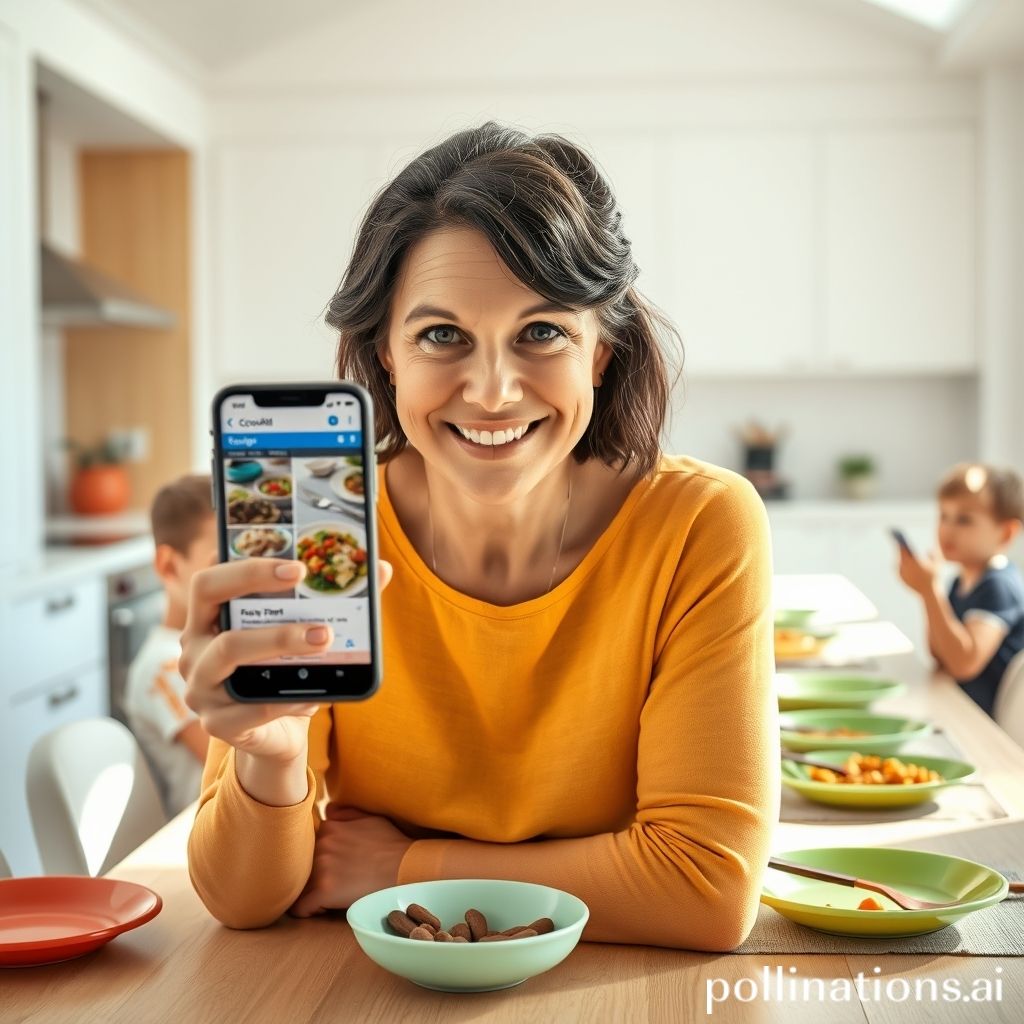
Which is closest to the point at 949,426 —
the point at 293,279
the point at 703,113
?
the point at 703,113

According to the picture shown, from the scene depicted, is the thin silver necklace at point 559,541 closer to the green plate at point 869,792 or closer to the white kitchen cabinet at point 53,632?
the green plate at point 869,792

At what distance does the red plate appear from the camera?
3.56ft

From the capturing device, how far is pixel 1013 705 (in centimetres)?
238

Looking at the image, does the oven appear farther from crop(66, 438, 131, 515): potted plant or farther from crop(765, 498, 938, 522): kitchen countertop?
crop(765, 498, 938, 522): kitchen countertop

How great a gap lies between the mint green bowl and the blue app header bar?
365 mm

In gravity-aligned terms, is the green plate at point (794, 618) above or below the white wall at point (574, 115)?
below

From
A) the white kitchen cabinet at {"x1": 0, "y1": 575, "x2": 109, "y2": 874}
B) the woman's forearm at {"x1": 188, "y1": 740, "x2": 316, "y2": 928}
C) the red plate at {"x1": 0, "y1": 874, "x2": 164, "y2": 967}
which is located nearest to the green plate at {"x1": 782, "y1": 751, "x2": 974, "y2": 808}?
the woman's forearm at {"x1": 188, "y1": 740, "x2": 316, "y2": 928}

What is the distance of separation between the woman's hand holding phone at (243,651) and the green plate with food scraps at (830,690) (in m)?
1.20

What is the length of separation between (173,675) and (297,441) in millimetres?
1555

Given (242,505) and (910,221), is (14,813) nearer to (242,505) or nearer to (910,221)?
(242,505)

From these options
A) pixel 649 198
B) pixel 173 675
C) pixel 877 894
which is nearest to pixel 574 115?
pixel 649 198

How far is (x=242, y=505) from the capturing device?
993mm

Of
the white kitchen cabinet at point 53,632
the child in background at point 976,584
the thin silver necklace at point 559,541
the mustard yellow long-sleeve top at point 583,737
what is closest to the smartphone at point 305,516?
the mustard yellow long-sleeve top at point 583,737

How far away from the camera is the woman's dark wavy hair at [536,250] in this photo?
1.20 m
